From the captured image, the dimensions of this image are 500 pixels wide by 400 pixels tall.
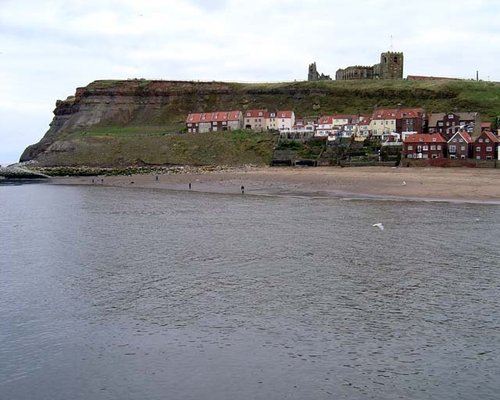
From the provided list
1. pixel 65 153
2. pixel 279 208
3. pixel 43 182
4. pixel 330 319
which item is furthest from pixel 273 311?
pixel 65 153

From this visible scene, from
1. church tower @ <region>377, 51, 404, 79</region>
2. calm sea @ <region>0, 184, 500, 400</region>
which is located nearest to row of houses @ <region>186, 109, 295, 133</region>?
church tower @ <region>377, 51, 404, 79</region>

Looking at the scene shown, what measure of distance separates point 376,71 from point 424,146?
224 ft

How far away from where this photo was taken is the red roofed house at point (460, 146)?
78.4m

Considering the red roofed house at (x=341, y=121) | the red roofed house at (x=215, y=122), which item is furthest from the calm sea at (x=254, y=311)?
the red roofed house at (x=215, y=122)

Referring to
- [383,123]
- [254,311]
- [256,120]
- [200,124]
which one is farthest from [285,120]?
[254,311]

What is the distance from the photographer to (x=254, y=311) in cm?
2045

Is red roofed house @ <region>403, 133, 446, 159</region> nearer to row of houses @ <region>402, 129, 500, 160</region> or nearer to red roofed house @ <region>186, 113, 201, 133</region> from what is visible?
row of houses @ <region>402, 129, 500, 160</region>

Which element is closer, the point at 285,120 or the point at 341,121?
the point at 341,121

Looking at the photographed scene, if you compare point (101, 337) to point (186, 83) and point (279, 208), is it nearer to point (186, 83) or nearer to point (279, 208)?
point (279, 208)

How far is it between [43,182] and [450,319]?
3243 inches

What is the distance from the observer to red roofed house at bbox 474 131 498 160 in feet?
249

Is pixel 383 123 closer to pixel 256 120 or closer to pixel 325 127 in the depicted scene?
pixel 325 127

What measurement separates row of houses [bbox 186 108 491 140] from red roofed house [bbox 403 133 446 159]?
13.8 ft

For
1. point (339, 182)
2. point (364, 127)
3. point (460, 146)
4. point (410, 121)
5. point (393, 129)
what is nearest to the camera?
point (339, 182)
